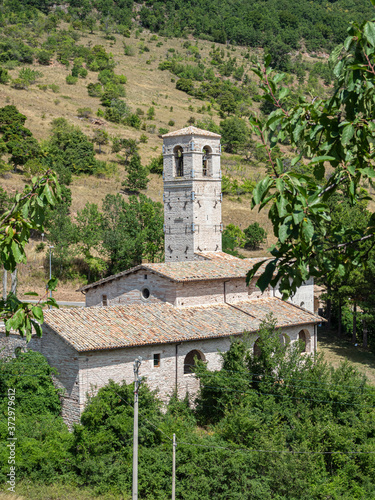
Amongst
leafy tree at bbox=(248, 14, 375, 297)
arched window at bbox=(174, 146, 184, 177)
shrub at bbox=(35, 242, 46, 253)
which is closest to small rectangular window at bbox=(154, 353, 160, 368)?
arched window at bbox=(174, 146, 184, 177)

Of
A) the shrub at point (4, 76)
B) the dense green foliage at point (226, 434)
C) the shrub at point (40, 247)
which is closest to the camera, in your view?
the dense green foliage at point (226, 434)

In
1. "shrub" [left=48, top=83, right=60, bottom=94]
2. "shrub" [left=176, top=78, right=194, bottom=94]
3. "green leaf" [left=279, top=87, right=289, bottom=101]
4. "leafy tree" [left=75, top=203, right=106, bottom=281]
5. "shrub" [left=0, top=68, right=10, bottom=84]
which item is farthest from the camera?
"shrub" [left=176, top=78, right=194, bottom=94]

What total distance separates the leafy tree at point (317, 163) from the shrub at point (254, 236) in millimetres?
45425

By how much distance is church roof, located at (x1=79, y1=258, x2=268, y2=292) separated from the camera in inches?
939

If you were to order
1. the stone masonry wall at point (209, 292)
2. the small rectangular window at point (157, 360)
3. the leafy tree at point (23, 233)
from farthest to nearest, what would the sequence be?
the stone masonry wall at point (209, 292)
the small rectangular window at point (157, 360)
the leafy tree at point (23, 233)

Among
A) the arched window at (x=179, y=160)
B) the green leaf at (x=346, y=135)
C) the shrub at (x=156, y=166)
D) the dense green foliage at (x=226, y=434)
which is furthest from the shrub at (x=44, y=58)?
the green leaf at (x=346, y=135)

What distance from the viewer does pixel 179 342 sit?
68.8 feet

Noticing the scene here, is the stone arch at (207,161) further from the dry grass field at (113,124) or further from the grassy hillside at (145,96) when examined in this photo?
the dry grass field at (113,124)

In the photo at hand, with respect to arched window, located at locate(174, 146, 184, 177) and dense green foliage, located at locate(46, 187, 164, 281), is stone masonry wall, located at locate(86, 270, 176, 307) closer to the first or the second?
arched window, located at locate(174, 146, 184, 177)

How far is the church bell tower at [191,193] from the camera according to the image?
31.1 meters

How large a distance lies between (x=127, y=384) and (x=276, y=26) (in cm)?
12930

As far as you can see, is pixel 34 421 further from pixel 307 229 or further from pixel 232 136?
pixel 232 136

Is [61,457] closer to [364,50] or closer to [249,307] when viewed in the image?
[249,307]

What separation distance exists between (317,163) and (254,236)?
45.9 meters
